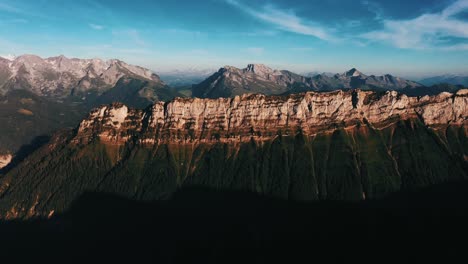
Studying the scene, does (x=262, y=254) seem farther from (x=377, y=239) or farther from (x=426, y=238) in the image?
(x=426, y=238)

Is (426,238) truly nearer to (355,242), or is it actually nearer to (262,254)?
(355,242)

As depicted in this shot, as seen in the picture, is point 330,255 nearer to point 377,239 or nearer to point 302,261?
point 302,261

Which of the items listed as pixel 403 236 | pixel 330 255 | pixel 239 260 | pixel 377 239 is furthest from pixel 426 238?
pixel 239 260

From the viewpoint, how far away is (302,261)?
186 metres

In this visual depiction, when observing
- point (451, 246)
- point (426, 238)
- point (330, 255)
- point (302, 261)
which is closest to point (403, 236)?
point (426, 238)

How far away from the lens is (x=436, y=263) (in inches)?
6644

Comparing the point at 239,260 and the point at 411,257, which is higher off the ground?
the point at 411,257

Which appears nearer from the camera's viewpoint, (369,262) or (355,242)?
(369,262)

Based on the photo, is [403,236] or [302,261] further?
[403,236]

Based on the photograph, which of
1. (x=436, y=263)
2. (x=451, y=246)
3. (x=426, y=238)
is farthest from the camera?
(x=426, y=238)

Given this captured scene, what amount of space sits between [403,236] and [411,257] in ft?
71.7

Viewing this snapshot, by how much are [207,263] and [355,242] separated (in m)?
85.7

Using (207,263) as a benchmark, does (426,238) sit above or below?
above

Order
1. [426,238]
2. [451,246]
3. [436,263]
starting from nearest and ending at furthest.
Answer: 1. [436,263]
2. [451,246]
3. [426,238]
